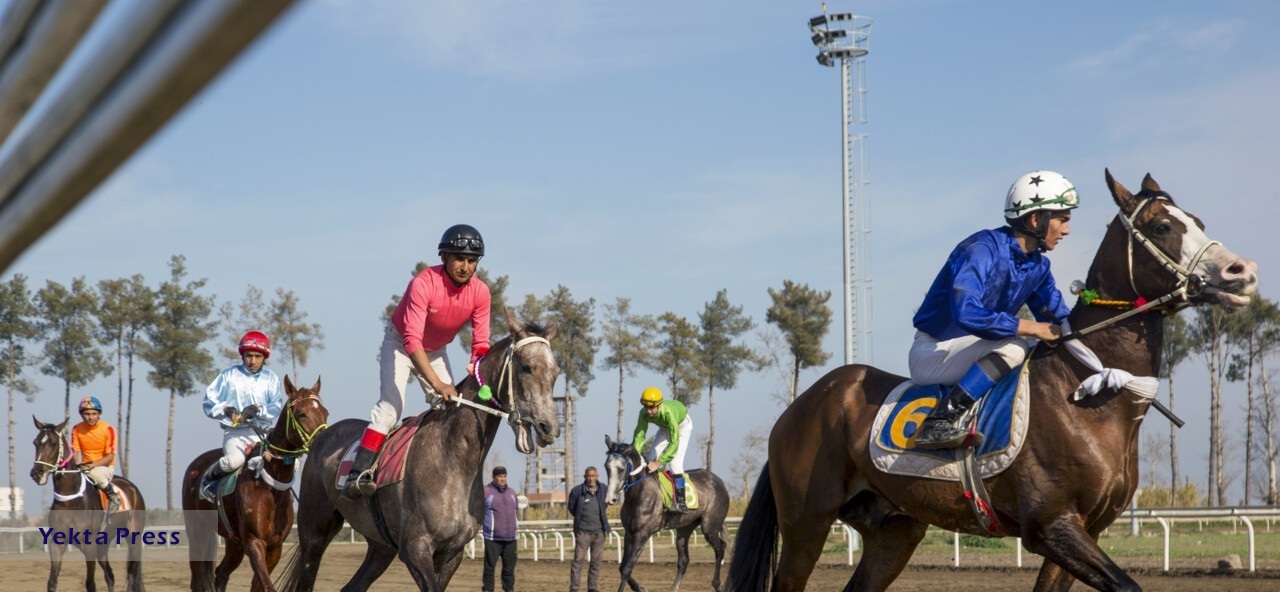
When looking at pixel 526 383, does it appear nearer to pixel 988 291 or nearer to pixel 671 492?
pixel 988 291

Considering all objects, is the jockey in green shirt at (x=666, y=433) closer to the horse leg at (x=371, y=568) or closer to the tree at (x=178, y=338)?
the horse leg at (x=371, y=568)

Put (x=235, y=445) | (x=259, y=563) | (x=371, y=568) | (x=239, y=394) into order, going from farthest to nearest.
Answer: (x=239, y=394) → (x=235, y=445) → (x=259, y=563) → (x=371, y=568)

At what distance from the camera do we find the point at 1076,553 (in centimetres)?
558

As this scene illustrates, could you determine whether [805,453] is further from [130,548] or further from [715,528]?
[715,528]

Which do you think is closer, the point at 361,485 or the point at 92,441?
the point at 361,485

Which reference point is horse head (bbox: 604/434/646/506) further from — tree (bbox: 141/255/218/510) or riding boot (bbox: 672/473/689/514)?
tree (bbox: 141/255/218/510)

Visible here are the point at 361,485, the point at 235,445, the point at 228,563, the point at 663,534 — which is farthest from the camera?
the point at 663,534

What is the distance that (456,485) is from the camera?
23.7 ft

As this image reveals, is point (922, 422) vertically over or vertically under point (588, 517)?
over

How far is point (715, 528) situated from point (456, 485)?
1146 centimetres

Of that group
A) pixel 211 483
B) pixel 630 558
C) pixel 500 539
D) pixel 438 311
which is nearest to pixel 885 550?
pixel 438 311

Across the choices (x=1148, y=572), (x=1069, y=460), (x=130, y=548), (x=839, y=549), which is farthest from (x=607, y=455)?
(x=1069, y=460)

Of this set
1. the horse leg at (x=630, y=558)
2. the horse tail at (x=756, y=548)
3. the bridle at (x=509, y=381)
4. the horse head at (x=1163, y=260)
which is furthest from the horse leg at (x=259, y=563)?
the horse leg at (x=630, y=558)

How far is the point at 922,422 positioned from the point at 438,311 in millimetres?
3214
